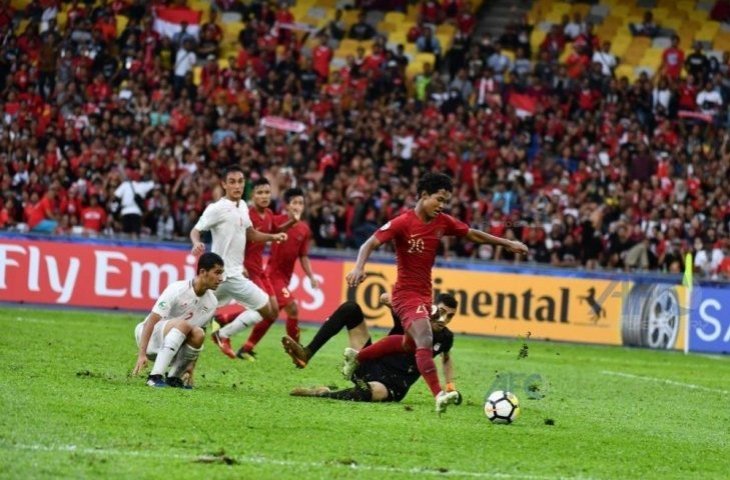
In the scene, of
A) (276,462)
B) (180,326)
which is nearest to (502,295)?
(180,326)

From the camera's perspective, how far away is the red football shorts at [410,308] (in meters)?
14.1

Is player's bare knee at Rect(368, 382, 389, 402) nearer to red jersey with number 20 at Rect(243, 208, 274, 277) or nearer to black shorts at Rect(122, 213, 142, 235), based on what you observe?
red jersey with number 20 at Rect(243, 208, 274, 277)

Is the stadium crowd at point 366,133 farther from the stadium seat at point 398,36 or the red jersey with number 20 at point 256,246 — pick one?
the red jersey with number 20 at point 256,246

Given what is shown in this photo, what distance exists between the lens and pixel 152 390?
14055mm

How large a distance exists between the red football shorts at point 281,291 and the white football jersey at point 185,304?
5502mm

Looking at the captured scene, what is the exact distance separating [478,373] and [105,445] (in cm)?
988

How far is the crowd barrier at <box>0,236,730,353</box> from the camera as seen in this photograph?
27.3 meters

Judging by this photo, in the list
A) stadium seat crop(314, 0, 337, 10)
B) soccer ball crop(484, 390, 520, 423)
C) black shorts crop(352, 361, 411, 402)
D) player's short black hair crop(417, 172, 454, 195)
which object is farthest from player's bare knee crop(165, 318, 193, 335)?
stadium seat crop(314, 0, 337, 10)

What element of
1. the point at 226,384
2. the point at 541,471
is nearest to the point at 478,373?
the point at 226,384

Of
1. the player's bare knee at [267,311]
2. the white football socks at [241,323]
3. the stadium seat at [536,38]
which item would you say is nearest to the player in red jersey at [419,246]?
the player's bare knee at [267,311]

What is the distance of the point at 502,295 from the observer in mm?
27500

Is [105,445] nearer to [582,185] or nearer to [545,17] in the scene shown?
[582,185]

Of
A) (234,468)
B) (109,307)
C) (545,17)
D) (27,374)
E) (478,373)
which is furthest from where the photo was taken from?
(545,17)

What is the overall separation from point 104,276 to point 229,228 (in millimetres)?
10041
